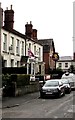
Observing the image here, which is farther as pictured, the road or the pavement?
the pavement

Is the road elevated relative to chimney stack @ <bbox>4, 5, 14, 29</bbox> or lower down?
lower down

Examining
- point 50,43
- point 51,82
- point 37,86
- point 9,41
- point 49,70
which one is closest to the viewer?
point 51,82

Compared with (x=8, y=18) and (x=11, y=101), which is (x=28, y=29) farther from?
(x=11, y=101)

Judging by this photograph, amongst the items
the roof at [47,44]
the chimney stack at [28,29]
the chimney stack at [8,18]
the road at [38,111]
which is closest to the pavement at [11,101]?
the road at [38,111]

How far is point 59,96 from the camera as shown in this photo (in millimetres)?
25188

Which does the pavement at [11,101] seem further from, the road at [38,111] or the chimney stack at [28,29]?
the chimney stack at [28,29]

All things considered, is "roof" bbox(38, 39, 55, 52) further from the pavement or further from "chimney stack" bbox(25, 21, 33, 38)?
the pavement

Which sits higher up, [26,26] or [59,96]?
[26,26]

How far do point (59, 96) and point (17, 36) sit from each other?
14923 mm

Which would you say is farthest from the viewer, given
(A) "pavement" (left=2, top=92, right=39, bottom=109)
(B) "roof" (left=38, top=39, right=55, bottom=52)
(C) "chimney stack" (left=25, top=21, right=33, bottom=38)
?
(B) "roof" (left=38, top=39, right=55, bottom=52)

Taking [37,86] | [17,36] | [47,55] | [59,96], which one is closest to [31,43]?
[17,36]

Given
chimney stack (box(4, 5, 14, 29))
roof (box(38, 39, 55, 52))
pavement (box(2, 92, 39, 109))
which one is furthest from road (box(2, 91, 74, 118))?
roof (box(38, 39, 55, 52))

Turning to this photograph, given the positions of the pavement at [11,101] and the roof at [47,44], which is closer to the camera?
the pavement at [11,101]

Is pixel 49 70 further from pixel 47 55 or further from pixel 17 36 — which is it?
pixel 17 36
